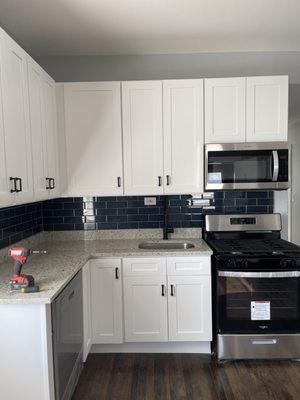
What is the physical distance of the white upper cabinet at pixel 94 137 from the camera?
8.68 ft

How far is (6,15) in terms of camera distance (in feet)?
7.38

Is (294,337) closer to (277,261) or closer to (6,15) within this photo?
(277,261)

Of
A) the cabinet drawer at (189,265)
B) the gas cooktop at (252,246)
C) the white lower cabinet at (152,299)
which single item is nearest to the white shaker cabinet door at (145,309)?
the white lower cabinet at (152,299)

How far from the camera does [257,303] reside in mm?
2375

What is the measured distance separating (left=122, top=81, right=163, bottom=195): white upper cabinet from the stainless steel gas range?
86 centimetres

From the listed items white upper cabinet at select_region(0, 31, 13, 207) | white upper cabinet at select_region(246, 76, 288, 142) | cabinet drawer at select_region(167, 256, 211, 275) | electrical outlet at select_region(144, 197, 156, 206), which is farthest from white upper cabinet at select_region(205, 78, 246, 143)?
white upper cabinet at select_region(0, 31, 13, 207)

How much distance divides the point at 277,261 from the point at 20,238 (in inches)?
79.8

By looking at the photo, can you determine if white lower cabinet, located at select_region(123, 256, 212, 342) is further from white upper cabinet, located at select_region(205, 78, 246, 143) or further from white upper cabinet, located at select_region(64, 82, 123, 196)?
white upper cabinet, located at select_region(205, 78, 246, 143)

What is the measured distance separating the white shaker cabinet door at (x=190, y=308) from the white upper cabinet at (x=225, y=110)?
3.89ft

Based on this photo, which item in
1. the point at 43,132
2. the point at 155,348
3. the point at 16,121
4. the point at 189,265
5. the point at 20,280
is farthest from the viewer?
the point at 155,348

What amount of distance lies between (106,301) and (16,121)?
1.50 m

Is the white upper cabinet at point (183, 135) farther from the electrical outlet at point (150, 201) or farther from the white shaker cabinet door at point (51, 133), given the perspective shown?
the white shaker cabinet door at point (51, 133)

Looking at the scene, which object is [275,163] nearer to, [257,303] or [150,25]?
[257,303]

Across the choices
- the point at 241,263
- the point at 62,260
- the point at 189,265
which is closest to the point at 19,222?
the point at 62,260
